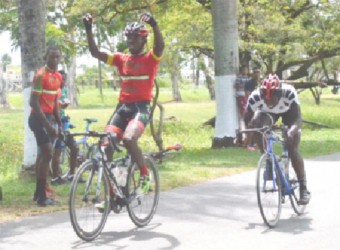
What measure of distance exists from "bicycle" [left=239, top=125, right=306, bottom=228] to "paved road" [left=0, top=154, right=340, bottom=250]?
209mm

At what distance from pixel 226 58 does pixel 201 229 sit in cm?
879

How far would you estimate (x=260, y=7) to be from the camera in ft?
72.5

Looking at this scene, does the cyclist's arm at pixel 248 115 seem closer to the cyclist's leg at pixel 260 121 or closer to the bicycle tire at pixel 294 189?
the cyclist's leg at pixel 260 121

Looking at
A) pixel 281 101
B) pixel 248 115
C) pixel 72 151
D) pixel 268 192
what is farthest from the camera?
pixel 72 151

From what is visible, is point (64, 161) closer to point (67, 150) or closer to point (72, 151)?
point (67, 150)

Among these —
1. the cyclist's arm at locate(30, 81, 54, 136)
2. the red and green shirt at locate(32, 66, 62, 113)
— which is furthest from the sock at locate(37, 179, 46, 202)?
the red and green shirt at locate(32, 66, 62, 113)

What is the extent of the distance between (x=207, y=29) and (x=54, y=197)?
48.9 feet

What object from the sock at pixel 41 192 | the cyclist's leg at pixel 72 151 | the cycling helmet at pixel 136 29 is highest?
the cycling helmet at pixel 136 29

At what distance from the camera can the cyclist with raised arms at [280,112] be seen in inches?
296

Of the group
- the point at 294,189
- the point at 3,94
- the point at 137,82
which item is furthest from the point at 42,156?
the point at 3,94

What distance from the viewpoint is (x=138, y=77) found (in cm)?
707

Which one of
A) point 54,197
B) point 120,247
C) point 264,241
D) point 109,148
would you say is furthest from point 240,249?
point 54,197

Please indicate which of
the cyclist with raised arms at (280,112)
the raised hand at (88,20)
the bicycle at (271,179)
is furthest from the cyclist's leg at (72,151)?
the bicycle at (271,179)

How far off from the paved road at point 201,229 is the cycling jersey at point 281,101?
128 cm
